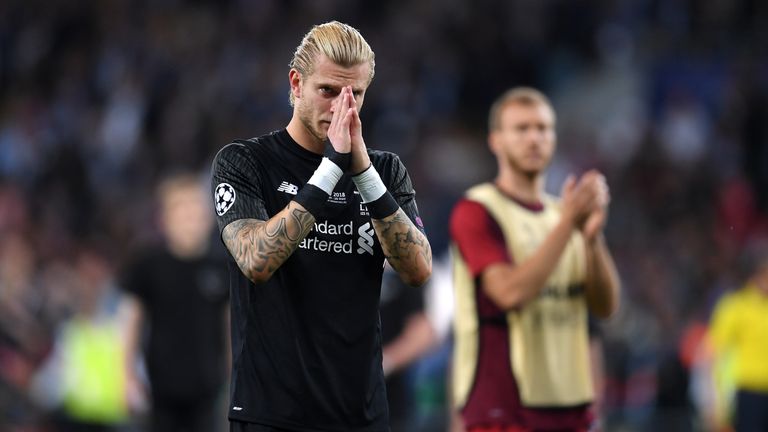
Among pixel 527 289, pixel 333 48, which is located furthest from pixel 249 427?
pixel 527 289

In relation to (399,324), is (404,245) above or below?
below

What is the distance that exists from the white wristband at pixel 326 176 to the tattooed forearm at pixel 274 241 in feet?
0.32

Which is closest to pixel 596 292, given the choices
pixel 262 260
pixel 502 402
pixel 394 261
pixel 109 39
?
pixel 502 402

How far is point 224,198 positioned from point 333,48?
2.06 feet

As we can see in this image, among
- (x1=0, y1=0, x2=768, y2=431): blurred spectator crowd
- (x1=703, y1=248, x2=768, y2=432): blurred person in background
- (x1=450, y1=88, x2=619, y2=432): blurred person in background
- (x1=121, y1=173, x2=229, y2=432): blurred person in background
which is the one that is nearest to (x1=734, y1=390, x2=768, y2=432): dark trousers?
(x1=703, y1=248, x2=768, y2=432): blurred person in background

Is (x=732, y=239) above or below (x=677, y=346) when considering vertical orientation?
above

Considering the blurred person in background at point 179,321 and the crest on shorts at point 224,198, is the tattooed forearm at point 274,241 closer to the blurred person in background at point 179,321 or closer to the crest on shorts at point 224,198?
the crest on shorts at point 224,198

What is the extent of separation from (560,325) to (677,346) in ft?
23.1

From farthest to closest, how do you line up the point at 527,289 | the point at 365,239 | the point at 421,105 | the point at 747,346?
the point at 421,105
the point at 747,346
the point at 527,289
the point at 365,239

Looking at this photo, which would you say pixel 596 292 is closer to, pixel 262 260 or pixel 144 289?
pixel 262 260

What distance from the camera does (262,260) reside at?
449 centimetres

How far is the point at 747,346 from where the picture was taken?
1095 centimetres

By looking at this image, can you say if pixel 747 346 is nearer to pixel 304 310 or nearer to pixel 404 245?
pixel 404 245

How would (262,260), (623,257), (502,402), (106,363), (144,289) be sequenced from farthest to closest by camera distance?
1. (623,257)
2. (106,363)
3. (144,289)
4. (502,402)
5. (262,260)
